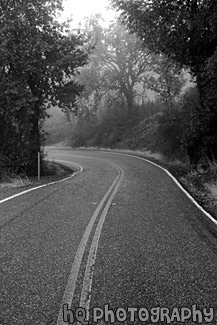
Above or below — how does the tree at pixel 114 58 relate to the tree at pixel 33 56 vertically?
above

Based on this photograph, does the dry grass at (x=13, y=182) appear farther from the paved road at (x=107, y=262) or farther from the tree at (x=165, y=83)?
the tree at (x=165, y=83)

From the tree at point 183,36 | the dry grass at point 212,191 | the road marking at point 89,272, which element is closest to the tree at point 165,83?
the tree at point 183,36

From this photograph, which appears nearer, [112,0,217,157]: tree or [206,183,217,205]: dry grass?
[206,183,217,205]: dry grass

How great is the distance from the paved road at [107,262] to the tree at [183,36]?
6963mm

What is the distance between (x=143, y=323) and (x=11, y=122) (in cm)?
1395

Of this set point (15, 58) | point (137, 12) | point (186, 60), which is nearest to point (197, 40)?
point (186, 60)

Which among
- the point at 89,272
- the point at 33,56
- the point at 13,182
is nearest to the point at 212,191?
the point at 89,272

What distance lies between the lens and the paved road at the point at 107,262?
352 centimetres

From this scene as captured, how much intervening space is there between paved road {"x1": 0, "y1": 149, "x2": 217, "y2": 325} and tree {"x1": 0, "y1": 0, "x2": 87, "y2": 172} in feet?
31.2

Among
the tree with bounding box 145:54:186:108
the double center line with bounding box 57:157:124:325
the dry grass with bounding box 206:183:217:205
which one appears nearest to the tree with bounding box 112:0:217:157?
the dry grass with bounding box 206:183:217:205

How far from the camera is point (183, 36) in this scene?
1394 centimetres

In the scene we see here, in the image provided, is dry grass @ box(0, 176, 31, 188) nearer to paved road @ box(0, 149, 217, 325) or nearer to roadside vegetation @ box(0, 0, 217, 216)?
roadside vegetation @ box(0, 0, 217, 216)

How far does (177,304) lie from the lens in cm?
363

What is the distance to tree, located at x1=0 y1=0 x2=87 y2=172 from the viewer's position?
52.3 feet
